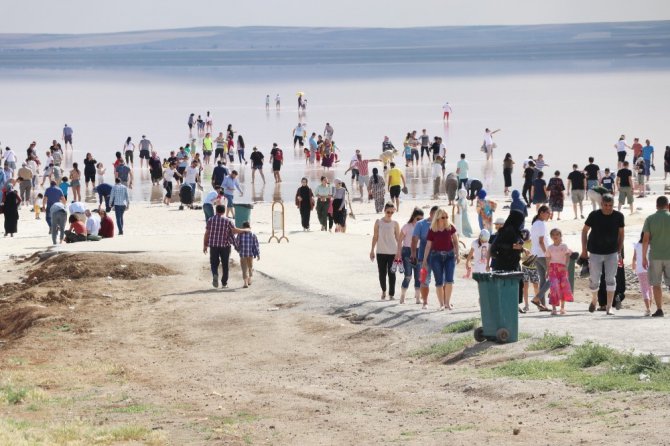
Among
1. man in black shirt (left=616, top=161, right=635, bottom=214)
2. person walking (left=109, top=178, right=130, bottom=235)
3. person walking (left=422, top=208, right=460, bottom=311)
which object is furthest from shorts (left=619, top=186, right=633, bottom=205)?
person walking (left=422, top=208, right=460, bottom=311)

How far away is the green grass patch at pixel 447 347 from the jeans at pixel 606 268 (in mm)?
1919

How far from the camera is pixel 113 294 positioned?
20.4 metres

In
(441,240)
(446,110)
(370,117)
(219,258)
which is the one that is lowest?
(219,258)

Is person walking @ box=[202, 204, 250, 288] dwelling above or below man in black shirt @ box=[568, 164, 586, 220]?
below

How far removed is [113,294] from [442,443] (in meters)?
10.8

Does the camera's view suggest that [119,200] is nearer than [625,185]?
Yes

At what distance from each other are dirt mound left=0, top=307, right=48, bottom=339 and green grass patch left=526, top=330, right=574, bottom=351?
7.25 metres

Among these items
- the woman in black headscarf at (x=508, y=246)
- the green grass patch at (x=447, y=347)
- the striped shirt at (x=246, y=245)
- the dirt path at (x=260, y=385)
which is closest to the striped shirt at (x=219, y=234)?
the striped shirt at (x=246, y=245)

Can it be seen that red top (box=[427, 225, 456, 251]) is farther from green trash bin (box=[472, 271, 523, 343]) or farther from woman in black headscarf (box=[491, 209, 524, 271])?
green trash bin (box=[472, 271, 523, 343])

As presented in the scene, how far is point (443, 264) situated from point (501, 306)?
2.70 metres

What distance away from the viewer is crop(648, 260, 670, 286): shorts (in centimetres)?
1507

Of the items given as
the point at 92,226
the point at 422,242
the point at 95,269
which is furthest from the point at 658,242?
the point at 92,226

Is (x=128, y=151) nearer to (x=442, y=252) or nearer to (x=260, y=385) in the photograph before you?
(x=442, y=252)

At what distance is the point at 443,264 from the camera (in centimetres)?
1653
